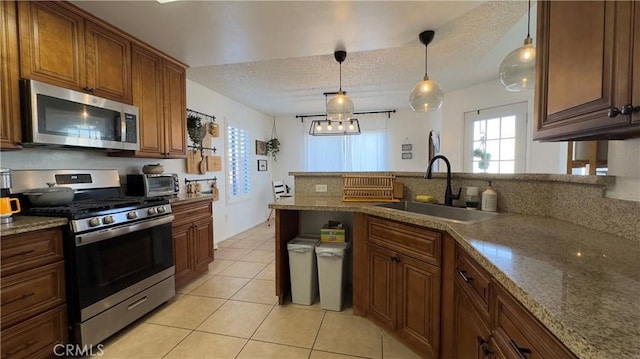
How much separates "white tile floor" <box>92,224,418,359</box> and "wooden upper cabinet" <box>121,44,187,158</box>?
145cm

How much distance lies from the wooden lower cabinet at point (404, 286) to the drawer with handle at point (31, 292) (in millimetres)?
1998

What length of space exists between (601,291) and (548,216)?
1.11 m

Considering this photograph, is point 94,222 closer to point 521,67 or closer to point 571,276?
point 571,276

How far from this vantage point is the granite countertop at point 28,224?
1.34 meters

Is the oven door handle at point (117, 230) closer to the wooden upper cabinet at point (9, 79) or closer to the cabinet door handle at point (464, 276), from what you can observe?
the wooden upper cabinet at point (9, 79)

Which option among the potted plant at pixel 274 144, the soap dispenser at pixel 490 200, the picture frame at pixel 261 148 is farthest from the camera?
the potted plant at pixel 274 144

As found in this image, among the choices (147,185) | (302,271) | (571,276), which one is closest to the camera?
(571,276)

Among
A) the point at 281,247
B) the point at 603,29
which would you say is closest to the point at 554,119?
the point at 603,29

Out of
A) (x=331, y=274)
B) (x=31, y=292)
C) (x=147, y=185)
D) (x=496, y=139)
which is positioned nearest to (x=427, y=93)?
(x=331, y=274)

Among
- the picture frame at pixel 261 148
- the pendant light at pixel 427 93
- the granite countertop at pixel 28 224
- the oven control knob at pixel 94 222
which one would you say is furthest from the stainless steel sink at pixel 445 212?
the picture frame at pixel 261 148

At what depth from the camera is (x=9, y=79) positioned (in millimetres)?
1575

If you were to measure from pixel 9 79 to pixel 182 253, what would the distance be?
5.71ft

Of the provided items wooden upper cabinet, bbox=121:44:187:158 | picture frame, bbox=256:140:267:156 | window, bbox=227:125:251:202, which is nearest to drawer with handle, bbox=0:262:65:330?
wooden upper cabinet, bbox=121:44:187:158

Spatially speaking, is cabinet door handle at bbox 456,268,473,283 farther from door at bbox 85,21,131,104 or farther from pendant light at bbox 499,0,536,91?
door at bbox 85,21,131,104
